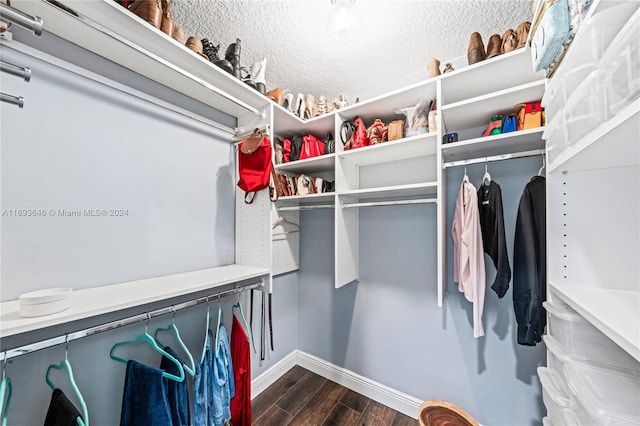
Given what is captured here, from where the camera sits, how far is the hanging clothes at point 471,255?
1.39m

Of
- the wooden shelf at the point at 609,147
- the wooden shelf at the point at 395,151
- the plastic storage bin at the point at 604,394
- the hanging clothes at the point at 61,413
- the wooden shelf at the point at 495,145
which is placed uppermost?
the wooden shelf at the point at 395,151

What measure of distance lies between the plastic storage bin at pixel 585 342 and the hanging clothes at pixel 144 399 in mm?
1599

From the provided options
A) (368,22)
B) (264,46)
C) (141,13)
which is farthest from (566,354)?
(264,46)

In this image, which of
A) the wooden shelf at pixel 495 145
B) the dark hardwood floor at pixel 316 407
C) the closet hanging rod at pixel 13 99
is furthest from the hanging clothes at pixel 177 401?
the wooden shelf at pixel 495 145

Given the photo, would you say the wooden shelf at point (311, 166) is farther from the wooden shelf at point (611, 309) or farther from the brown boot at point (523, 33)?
the wooden shelf at point (611, 309)

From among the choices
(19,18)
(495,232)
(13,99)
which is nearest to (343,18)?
(19,18)

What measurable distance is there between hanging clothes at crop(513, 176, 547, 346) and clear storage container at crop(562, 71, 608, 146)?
59 cm

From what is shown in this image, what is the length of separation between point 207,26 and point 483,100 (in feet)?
5.88

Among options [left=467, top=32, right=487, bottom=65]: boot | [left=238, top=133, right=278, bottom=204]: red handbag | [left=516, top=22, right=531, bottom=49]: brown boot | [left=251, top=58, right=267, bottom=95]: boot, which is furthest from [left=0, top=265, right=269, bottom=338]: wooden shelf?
[left=516, top=22, right=531, bottom=49]: brown boot

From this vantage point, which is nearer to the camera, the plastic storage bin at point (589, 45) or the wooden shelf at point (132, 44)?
the plastic storage bin at point (589, 45)

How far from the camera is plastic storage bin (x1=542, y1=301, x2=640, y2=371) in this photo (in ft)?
2.29

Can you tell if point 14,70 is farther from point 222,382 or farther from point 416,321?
point 416,321

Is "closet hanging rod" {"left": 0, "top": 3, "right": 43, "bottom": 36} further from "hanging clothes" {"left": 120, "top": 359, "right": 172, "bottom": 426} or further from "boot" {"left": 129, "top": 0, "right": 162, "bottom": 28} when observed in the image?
"hanging clothes" {"left": 120, "top": 359, "right": 172, "bottom": 426}

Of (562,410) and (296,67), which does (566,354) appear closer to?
(562,410)
